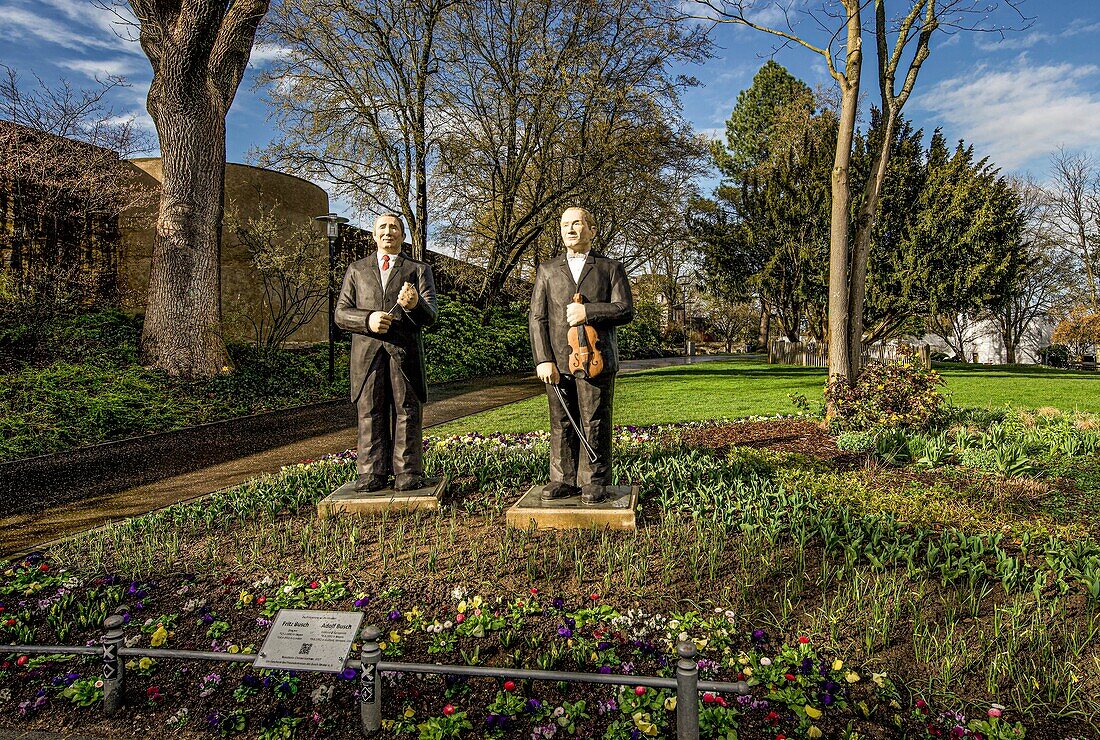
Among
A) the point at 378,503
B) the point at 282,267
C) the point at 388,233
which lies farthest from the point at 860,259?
the point at 282,267

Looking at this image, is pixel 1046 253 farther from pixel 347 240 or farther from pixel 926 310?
pixel 347 240

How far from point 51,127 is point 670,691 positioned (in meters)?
14.1

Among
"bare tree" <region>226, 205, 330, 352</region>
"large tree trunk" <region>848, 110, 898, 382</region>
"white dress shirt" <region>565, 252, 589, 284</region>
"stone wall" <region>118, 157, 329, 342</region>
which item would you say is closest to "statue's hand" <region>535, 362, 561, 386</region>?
"white dress shirt" <region>565, 252, 589, 284</region>

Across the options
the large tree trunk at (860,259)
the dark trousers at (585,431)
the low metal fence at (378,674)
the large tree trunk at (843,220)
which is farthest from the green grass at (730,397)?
the low metal fence at (378,674)

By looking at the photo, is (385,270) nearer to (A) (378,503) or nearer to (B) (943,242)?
(A) (378,503)

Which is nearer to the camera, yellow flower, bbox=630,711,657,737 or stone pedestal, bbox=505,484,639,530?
yellow flower, bbox=630,711,657,737

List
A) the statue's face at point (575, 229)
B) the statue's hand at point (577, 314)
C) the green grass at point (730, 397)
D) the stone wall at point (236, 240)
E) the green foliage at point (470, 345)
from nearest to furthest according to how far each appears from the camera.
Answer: the statue's hand at point (577, 314) → the statue's face at point (575, 229) → the green grass at point (730, 397) → the stone wall at point (236, 240) → the green foliage at point (470, 345)

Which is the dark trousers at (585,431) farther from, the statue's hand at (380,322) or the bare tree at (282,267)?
the bare tree at (282,267)

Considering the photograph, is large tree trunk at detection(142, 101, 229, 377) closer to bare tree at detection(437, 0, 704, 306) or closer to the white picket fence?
bare tree at detection(437, 0, 704, 306)

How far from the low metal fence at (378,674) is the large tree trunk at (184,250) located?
9419 mm

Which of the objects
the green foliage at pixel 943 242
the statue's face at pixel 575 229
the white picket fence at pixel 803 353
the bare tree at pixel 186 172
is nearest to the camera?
the statue's face at pixel 575 229

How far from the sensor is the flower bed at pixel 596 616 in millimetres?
2566

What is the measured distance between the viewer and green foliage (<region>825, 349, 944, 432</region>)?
736 cm

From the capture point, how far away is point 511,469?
555 cm
